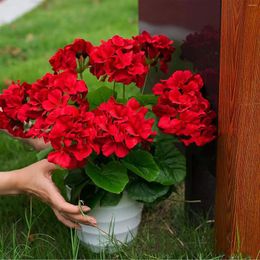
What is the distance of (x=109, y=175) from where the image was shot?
1.94 metres

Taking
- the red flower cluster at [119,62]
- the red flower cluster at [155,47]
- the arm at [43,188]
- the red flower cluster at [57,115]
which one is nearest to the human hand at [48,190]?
the arm at [43,188]

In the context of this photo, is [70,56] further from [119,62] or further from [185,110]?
[185,110]

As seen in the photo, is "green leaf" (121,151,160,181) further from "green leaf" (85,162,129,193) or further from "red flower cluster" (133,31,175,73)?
"red flower cluster" (133,31,175,73)

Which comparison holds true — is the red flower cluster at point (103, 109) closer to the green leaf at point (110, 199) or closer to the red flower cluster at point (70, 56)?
the red flower cluster at point (70, 56)

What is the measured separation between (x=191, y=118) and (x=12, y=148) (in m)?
1.49

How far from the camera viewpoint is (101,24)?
5586mm

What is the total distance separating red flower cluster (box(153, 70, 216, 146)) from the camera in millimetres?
1923

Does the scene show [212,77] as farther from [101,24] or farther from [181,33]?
[101,24]

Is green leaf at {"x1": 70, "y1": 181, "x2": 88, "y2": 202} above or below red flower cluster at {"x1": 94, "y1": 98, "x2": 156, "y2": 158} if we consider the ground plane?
below

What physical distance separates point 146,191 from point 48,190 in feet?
1.13

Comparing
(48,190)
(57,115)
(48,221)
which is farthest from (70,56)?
(48,221)

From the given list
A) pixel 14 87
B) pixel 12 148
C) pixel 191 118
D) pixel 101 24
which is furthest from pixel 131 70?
pixel 101 24

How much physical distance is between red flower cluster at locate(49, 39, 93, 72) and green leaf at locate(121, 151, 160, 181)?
14.3 inches

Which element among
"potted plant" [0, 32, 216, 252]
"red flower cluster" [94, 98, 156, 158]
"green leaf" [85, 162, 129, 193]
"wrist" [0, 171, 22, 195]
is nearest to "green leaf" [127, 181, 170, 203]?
"potted plant" [0, 32, 216, 252]
